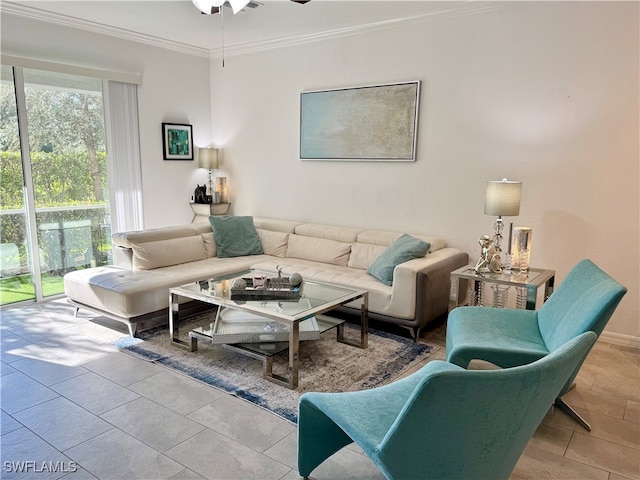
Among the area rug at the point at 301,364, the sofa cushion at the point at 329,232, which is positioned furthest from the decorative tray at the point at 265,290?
the sofa cushion at the point at 329,232

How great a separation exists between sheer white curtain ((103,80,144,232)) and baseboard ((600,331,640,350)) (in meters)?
4.67

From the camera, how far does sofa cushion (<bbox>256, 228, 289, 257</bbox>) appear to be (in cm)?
493

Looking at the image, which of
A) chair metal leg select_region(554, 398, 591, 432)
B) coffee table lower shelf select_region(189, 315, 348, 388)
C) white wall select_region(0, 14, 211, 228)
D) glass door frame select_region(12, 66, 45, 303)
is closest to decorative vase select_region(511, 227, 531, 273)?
chair metal leg select_region(554, 398, 591, 432)

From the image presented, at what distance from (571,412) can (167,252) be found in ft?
11.3

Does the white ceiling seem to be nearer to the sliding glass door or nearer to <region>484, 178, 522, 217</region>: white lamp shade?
the sliding glass door

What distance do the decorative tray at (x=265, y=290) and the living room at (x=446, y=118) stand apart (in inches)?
66.0

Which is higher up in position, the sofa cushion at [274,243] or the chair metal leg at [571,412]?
the sofa cushion at [274,243]

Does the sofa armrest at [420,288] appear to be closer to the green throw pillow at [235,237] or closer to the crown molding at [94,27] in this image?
the green throw pillow at [235,237]

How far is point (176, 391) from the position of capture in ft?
9.17

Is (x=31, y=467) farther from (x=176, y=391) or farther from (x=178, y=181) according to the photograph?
(x=178, y=181)

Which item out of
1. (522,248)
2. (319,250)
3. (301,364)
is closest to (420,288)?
(522,248)

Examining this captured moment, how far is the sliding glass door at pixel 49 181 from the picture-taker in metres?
4.27

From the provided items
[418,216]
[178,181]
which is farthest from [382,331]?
[178,181]

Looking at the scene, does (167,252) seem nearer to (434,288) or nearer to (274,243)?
(274,243)
